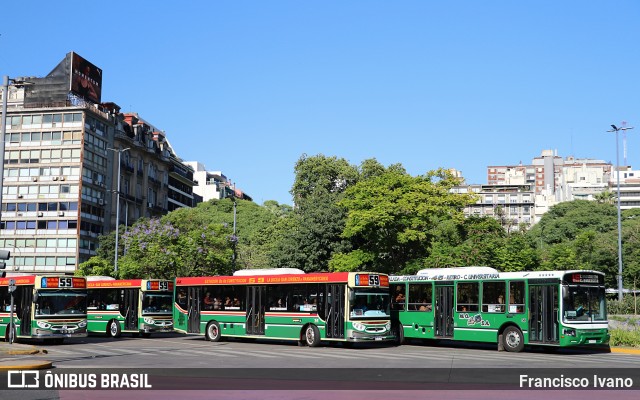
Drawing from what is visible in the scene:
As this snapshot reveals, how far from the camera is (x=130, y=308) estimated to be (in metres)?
38.2

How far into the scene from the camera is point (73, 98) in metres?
83.8

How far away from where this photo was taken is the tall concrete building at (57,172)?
Answer: 8144 centimetres

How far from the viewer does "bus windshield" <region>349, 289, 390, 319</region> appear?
28.4m

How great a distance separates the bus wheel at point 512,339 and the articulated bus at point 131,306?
58.7 feet

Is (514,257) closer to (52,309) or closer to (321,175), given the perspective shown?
(52,309)

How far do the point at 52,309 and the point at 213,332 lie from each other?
706 centimetres

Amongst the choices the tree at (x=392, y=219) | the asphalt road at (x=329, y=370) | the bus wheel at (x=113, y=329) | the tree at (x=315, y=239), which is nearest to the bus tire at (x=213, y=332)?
the asphalt road at (x=329, y=370)

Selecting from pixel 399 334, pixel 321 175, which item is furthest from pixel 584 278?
pixel 321 175

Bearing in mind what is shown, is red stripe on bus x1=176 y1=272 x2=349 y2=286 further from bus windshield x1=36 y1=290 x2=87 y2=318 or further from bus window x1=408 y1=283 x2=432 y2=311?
bus windshield x1=36 y1=290 x2=87 y2=318

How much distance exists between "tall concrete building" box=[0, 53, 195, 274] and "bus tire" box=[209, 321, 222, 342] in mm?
50916

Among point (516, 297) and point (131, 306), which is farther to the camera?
point (131, 306)

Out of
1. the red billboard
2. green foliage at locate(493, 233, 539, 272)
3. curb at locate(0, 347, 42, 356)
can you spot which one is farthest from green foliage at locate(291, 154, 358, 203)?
curb at locate(0, 347, 42, 356)

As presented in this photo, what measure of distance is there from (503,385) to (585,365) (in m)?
6.50

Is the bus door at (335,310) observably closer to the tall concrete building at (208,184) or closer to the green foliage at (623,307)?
the green foliage at (623,307)
